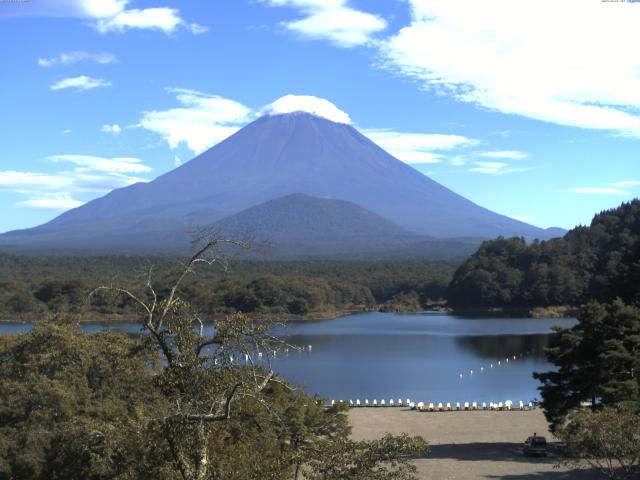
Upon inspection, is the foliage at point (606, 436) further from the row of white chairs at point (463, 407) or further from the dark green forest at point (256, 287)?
the dark green forest at point (256, 287)

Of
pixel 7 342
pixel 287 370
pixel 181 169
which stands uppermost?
pixel 181 169

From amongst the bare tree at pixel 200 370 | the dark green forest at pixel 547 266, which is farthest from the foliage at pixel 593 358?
the dark green forest at pixel 547 266

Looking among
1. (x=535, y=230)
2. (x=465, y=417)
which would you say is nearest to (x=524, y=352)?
(x=465, y=417)

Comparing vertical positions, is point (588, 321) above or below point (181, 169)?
below

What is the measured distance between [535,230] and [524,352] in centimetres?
16631

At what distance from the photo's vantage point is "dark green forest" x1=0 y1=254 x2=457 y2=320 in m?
56.3

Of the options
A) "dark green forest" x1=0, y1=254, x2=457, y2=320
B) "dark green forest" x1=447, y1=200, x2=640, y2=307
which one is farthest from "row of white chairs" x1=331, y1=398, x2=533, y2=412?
"dark green forest" x1=447, y1=200, x2=640, y2=307

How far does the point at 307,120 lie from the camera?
18700cm

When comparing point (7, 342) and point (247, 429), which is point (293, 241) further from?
point (247, 429)

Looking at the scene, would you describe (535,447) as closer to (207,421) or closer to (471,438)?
(471,438)

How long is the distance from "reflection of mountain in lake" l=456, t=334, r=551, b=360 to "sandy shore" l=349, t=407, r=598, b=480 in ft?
49.8

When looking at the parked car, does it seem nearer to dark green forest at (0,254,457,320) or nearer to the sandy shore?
the sandy shore

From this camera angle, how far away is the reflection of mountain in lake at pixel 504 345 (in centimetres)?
3794

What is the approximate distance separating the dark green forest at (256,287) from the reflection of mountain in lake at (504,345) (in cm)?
1123
